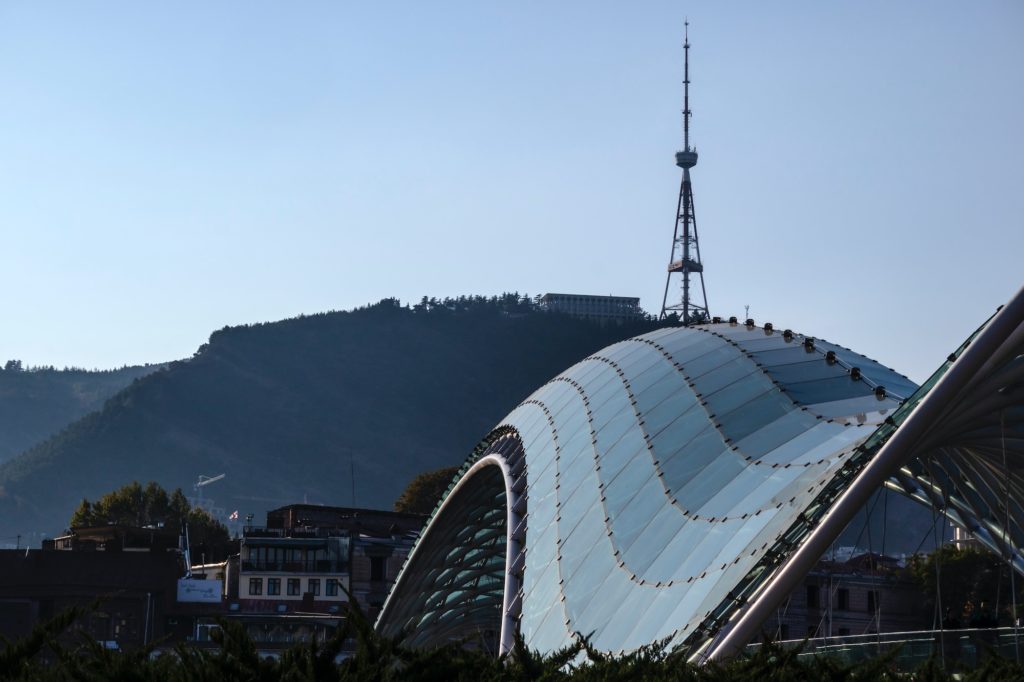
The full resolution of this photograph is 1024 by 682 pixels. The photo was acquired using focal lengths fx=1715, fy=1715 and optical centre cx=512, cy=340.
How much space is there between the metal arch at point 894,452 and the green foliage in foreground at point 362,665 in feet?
17.2

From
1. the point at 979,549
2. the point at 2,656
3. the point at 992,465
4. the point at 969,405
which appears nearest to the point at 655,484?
the point at 992,465

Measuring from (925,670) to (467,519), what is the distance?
4619cm

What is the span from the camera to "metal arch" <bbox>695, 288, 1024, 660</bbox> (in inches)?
1143

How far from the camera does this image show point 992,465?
4297 centimetres

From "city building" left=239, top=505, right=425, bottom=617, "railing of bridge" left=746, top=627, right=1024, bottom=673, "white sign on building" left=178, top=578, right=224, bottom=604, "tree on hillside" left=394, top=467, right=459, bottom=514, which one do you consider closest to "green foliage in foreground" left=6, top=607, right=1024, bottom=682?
"railing of bridge" left=746, top=627, right=1024, bottom=673

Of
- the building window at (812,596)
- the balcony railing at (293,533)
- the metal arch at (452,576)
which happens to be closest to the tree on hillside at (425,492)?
the balcony railing at (293,533)

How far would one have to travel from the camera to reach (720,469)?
42250 mm

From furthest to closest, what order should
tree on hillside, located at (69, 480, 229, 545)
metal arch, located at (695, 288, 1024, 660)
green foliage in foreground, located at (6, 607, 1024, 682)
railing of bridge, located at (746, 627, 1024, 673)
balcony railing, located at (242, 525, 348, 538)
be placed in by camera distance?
1. tree on hillside, located at (69, 480, 229, 545)
2. balcony railing, located at (242, 525, 348, 538)
3. metal arch, located at (695, 288, 1024, 660)
4. railing of bridge, located at (746, 627, 1024, 673)
5. green foliage in foreground, located at (6, 607, 1024, 682)

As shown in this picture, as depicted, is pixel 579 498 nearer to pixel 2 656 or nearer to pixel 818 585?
pixel 2 656

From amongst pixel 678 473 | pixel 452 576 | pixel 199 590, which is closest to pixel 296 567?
pixel 199 590

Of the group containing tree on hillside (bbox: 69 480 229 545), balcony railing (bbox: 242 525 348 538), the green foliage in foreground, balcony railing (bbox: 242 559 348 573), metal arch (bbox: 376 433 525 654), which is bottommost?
the green foliage in foreground

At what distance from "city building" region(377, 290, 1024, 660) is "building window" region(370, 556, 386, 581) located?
2744 inches

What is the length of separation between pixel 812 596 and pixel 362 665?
9019cm

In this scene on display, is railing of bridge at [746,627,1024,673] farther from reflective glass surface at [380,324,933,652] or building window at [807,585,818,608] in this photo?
building window at [807,585,818,608]
